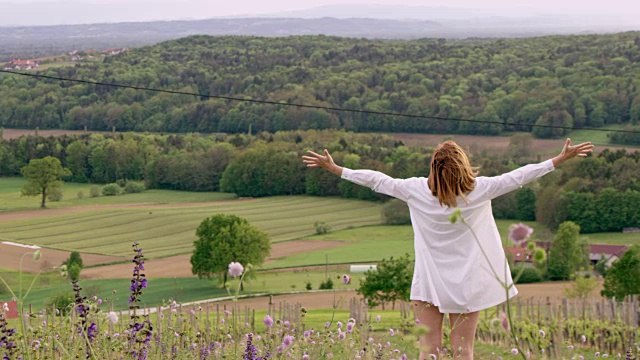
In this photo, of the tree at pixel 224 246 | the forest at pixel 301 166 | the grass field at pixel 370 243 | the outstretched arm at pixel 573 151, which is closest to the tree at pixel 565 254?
the grass field at pixel 370 243

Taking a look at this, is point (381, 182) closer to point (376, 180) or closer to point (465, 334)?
point (376, 180)

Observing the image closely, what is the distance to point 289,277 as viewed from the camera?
3872 centimetres

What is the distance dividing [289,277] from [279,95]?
233ft

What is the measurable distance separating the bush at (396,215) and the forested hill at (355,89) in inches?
1134

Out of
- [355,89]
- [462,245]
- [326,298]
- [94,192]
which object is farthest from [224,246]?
[355,89]

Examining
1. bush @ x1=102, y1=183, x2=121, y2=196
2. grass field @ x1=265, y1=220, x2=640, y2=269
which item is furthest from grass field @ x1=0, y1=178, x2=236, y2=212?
grass field @ x1=265, y1=220, x2=640, y2=269

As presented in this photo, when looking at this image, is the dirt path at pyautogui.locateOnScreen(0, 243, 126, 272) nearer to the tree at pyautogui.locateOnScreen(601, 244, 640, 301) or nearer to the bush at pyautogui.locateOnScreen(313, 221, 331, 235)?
the bush at pyautogui.locateOnScreen(313, 221, 331, 235)

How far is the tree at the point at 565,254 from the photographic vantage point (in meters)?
40.8

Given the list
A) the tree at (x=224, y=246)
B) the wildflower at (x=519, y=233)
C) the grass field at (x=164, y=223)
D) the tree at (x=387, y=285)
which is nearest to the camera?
the wildflower at (x=519, y=233)

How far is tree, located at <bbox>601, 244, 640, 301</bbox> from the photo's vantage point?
2845 centimetres

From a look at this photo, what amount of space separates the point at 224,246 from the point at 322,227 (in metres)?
13.5

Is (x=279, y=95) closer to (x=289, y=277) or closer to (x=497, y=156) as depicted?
(x=497, y=156)

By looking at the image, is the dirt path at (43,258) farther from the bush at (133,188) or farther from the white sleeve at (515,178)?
the white sleeve at (515,178)

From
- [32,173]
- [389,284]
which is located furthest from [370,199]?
[389,284]
